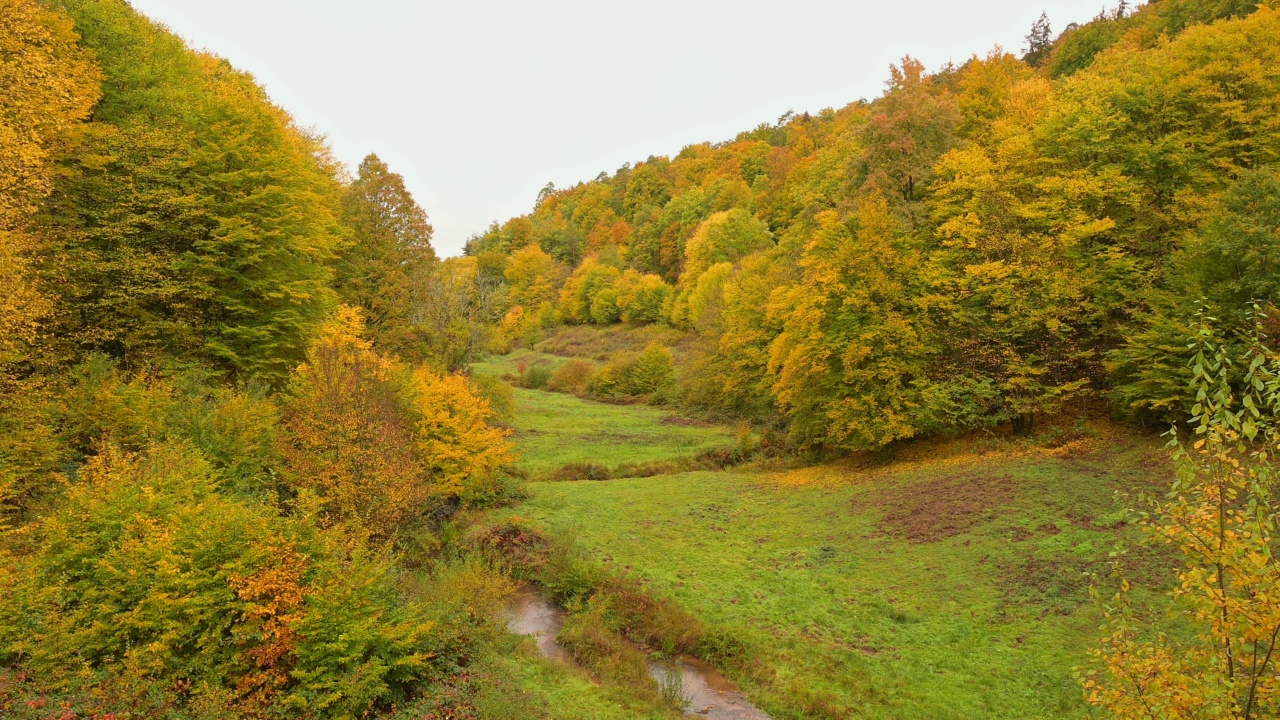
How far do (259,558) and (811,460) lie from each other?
2686 cm

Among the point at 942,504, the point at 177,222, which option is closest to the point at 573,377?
the point at 177,222

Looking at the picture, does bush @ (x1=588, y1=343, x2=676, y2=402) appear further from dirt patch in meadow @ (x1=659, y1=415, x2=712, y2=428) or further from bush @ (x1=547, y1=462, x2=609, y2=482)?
bush @ (x1=547, y1=462, x2=609, y2=482)

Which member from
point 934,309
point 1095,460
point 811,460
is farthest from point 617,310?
point 1095,460

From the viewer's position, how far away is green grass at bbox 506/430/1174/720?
14.0 m

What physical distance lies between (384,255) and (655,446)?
769 inches

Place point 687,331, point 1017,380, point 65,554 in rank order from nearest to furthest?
point 65,554, point 1017,380, point 687,331

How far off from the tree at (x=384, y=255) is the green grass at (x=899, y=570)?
1265cm

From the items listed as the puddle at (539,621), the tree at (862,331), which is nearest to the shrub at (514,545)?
the puddle at (539,621)

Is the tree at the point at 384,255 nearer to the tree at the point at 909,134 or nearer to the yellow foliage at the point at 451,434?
the yellow foliage at the point at 451,434

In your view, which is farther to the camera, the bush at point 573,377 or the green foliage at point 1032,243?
the bush at point 573,377

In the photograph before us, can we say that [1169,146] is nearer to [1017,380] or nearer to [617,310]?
[1017,380]

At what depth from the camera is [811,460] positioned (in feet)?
108

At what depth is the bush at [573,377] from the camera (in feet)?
206

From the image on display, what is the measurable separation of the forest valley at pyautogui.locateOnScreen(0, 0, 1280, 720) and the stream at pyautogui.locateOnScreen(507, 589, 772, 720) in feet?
1.19
